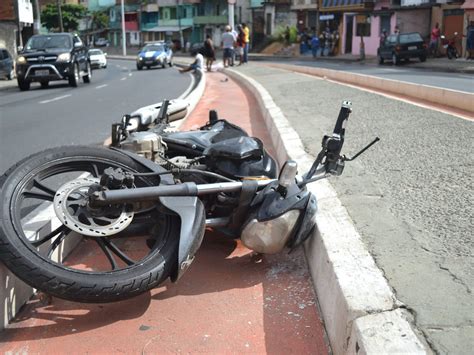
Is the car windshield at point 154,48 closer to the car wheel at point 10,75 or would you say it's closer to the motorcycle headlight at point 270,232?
the car wheel at point 10,75

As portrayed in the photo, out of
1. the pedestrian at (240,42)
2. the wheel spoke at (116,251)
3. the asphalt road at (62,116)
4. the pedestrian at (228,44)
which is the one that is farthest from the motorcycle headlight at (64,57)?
the wheel spoke at (116,251)

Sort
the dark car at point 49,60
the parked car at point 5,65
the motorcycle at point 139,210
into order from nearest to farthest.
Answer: the motorcycle at point 139,210 < the dark car at point 49,60 < the parked car at point 5,65

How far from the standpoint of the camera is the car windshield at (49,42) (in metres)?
20.4

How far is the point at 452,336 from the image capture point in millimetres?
2295

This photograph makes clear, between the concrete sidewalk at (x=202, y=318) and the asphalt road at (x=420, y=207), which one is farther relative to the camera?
the concrete sidewalk at (x=202, y=318)

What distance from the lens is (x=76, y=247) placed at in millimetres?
4059

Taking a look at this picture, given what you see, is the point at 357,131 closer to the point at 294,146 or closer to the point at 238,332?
the point at 294,146

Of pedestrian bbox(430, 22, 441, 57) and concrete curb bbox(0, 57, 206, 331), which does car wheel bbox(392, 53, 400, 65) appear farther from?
concrete curb bbox(0, 57, 206, 331)

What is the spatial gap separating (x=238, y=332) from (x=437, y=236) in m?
1.35

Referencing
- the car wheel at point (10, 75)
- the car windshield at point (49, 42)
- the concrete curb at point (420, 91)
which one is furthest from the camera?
the car wheel at point (10, 75)

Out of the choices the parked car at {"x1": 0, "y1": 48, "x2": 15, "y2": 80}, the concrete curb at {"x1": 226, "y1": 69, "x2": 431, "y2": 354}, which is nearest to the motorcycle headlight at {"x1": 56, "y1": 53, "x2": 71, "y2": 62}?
the parked car at {"x1": 0, "y1": 48, "x2": 15, "y2": 80}

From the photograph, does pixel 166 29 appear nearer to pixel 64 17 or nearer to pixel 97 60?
pixel 64 17

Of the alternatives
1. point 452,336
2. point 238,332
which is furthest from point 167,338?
point 452,336

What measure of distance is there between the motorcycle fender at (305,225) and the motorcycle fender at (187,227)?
0.61 meters
